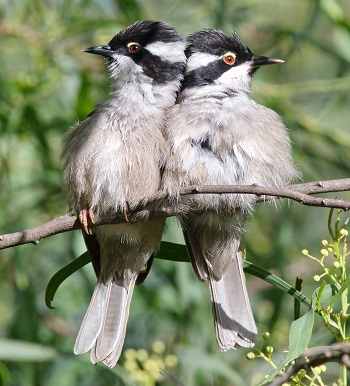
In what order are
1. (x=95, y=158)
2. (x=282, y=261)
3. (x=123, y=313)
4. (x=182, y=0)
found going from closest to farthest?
1. (x=95, y=158)
2. (x=123, y=313)
3. (x=282, y=261)
4. (x=182, y=0)

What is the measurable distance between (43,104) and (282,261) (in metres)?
1.72

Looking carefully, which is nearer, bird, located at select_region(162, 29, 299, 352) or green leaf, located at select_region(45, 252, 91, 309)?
green leaf, located at select_region(45, 252, 91, 309)

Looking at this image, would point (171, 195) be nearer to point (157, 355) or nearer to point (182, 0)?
point (157, 355)

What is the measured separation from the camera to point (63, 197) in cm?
476

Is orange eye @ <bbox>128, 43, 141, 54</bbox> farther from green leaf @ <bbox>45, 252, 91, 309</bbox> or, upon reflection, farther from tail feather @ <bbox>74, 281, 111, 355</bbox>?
green leaf @ <bbox>45, 252, 91, 309</bbox>

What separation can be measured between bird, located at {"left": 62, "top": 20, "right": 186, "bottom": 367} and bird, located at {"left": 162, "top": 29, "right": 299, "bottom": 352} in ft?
0.27

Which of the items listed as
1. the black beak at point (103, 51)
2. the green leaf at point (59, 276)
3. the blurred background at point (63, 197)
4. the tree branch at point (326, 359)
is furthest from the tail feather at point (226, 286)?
the tree branch at point (326, 359)

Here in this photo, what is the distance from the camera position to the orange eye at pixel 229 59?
4.03 m

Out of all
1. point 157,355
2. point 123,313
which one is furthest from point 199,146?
point 157,355

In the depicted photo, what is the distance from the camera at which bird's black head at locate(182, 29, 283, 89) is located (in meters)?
3.95

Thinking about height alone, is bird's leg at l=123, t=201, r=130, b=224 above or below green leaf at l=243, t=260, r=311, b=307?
below

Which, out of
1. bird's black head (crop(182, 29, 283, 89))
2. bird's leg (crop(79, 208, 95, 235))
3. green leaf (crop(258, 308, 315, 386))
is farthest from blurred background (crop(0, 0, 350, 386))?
green leaf (crop(258, 308, 315, 386))

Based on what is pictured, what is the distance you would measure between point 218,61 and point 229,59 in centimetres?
6

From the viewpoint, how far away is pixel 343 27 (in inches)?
182
